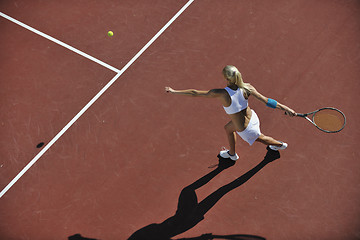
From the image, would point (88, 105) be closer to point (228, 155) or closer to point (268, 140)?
point (228, 155)

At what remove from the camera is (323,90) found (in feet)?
24.6

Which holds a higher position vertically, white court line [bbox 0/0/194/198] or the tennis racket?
the tennis racket

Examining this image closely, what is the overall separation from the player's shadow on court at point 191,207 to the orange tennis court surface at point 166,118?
9 centimetres

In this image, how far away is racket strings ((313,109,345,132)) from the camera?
20.3 ft

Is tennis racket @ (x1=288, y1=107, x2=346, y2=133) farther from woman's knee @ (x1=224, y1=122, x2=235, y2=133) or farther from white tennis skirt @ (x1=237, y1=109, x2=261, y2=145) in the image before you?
woman's knee @ (x1=224, y1=122, x2=235, y2=133)

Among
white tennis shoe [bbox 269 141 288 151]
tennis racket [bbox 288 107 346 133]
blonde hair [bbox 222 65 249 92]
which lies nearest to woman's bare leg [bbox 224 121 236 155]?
white tennis shoe [bbox 269 141 288 151]

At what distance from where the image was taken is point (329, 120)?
6.21 m

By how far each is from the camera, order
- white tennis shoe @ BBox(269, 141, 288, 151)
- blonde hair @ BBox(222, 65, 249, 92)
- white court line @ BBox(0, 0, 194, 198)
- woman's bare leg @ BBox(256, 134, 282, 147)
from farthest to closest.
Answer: white court line @ BBox(0, 0, 194, 198)
white tennis shoe @ BBox(269, 141, 288, 151)
woman's bare leg @ BBox(256, 134, 282, 147)
blonde hair @ BBox(222, 65, 249, 92)

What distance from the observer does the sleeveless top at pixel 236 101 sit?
5.59 metres

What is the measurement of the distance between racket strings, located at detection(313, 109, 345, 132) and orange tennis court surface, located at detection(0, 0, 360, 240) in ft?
2.51

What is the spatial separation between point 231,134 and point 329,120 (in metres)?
1.71

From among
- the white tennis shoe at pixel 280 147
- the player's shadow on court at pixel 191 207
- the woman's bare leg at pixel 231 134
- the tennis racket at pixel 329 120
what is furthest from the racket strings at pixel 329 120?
the woman's bare leg at pixel 231 134

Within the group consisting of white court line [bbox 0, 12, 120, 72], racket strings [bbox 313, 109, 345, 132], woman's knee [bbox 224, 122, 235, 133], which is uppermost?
racket strings [bbox 313, 109, 345, 132]

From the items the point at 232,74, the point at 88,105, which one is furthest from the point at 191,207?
the point at 88,105
